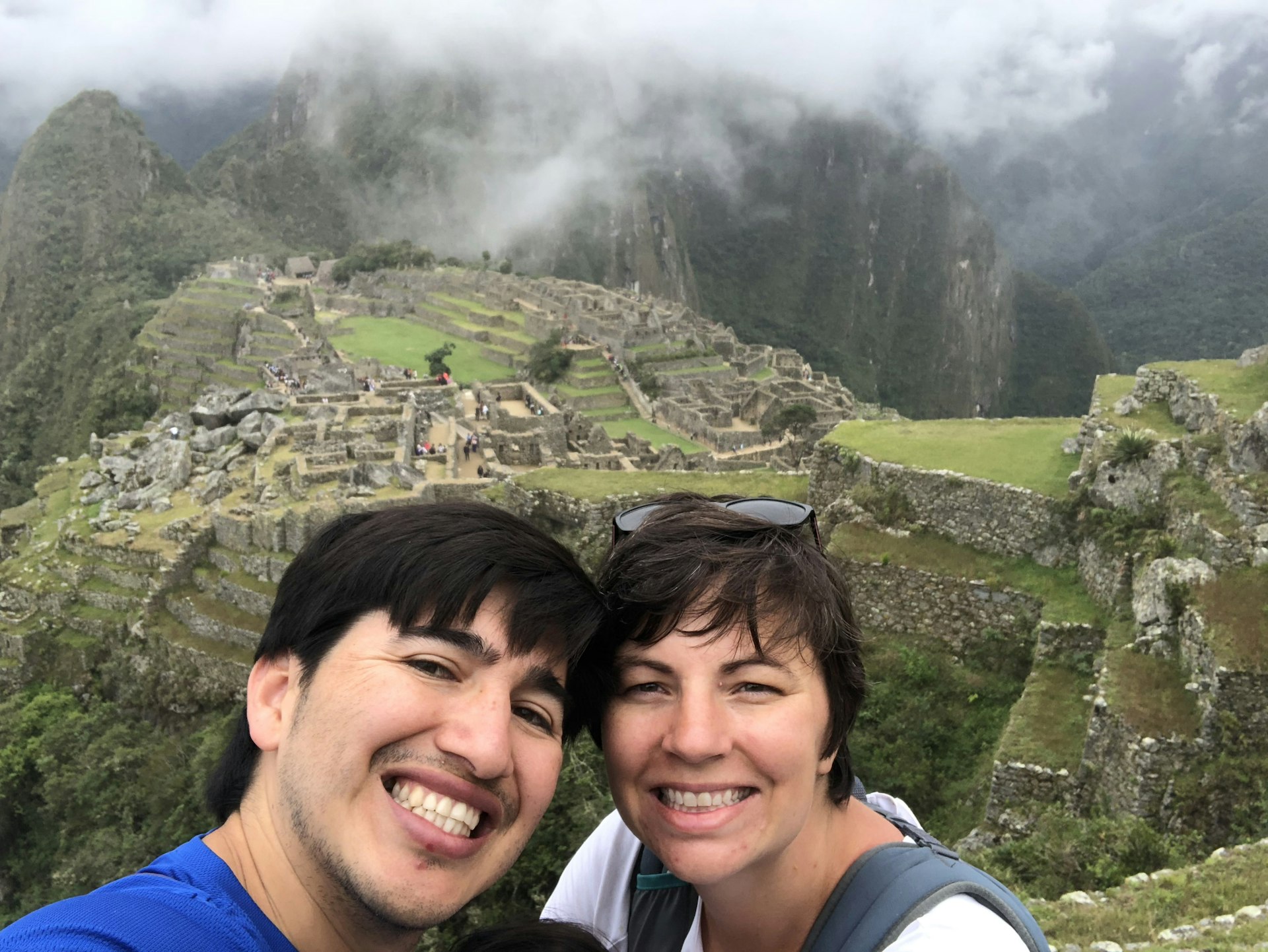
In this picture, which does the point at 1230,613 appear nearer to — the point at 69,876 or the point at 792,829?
the point at 792,829

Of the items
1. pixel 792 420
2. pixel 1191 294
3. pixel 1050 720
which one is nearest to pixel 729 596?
pixel 1050 720

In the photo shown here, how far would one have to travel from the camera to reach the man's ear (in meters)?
1.73

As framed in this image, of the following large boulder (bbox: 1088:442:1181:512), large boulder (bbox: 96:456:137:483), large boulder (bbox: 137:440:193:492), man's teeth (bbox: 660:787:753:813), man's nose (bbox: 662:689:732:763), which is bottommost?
large boulder (bbox: 96:456:137:483)

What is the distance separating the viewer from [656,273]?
11612 cm

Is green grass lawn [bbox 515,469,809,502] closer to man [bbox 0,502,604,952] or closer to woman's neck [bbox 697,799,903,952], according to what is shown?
woman's neck [bbox 697,799,903,952]

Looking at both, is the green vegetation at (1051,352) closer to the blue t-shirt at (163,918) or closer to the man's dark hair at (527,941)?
the man's dark hair at (527,941)

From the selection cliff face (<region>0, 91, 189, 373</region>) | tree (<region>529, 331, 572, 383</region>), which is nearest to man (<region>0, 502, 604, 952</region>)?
tree (<region>529, 331, 572, 383</region>)

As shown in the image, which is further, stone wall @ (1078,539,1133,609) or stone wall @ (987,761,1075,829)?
stone wall @ (1078,539,1133,609)

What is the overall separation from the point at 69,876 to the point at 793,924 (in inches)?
496

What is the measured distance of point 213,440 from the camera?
1783 centimetres

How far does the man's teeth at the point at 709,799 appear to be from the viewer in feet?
5.63

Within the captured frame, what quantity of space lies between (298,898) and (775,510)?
1.21 m

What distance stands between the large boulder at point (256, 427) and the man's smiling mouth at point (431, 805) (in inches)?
652

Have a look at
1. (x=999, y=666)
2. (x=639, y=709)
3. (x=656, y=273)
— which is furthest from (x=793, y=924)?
(x=656, y=273)
